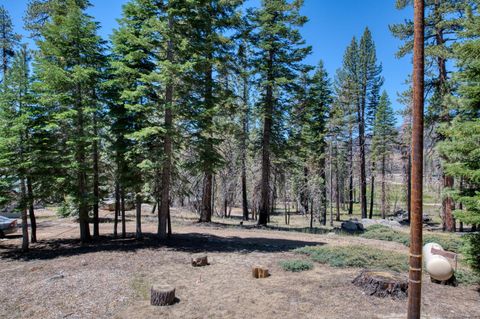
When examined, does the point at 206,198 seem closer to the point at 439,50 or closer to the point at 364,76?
the point at 439,50

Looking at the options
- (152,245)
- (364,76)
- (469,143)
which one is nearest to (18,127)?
(152,245)

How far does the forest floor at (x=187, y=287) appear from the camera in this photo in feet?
20.7

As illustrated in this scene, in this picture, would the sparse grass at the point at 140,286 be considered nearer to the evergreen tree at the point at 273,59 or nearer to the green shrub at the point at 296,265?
the green shrub at the point at 296,265

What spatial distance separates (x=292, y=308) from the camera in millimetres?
6410

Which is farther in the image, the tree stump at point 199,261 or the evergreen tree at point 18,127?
the evergreen tree at point 18,127

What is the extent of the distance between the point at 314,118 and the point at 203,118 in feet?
55.8

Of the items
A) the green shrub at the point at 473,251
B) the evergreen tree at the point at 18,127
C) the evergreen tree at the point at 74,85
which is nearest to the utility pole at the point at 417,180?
the green shrub at the point at 473,251

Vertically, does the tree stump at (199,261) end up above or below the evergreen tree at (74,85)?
below

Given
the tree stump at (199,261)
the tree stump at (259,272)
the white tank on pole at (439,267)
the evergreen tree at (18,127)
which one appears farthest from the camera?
the evergreen tree at (18,127)

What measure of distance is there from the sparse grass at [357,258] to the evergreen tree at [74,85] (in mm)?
9519

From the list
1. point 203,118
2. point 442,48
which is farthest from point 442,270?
point 442,48

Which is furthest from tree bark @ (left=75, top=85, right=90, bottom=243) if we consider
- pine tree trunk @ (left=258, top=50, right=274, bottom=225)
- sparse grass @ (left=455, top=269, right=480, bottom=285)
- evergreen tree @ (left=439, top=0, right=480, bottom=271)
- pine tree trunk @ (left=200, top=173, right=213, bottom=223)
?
sparse grass @ (left=455, top=269, right=480, bottom=285)

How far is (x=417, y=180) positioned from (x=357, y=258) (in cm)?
592

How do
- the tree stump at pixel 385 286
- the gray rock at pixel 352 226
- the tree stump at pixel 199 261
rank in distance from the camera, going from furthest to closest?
the gray rock at pixel 352 226 → the tree stump at pixel 199 261 → the tree stump at pixel 385 286
